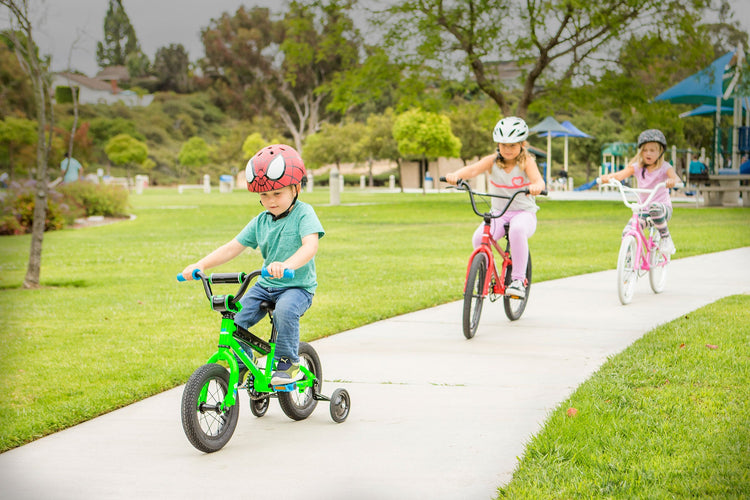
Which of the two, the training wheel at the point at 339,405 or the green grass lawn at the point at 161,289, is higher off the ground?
the training wheel at the point at 339,405

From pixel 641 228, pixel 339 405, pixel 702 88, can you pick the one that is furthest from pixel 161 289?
pixel 702 88

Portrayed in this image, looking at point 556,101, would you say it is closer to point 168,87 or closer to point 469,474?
point 469,474

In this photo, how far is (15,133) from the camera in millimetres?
19078

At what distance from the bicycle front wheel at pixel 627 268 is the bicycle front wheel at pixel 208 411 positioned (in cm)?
483

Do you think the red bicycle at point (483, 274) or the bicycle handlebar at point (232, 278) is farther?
the red bicycle at point (483, 274)

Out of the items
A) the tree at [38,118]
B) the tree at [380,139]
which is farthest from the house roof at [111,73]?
the tree at [38,118]

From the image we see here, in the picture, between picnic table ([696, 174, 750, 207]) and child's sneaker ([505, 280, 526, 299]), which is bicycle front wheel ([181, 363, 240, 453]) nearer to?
child's sneaker ([505, 280, 526, 299])

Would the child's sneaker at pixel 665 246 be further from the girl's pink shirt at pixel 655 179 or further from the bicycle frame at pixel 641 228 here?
the girl's pink shirt at pixel 655 179

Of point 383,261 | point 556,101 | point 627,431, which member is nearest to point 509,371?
point 627,431

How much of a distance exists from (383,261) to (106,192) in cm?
1685

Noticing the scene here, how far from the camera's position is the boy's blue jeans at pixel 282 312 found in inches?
165

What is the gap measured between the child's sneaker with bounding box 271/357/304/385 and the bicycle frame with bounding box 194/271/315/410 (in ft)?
0.10

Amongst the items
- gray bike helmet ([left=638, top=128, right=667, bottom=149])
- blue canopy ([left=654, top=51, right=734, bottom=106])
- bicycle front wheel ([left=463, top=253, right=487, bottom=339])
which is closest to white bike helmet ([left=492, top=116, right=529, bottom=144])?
bicycle front wheel ([left=463, top=253, right=487, bottom=339])

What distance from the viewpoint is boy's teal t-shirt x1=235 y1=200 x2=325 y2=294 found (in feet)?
14.1
